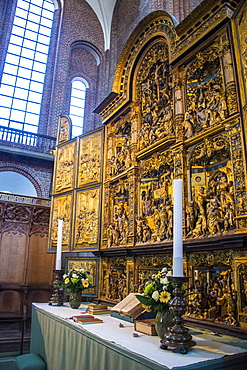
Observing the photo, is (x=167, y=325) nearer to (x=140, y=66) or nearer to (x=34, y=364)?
(x=34, y=364)

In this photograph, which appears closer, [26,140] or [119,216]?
[119,216]

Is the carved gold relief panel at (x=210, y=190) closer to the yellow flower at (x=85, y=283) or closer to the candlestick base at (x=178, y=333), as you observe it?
the candlestick base at (x=178, y=333)

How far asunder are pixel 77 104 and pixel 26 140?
13.5 ft

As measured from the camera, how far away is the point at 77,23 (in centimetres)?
1833

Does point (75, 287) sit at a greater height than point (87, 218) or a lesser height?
lesser

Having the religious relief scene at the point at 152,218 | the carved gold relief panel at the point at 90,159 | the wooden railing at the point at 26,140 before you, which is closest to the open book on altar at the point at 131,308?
the religious relief scene at the point at 152,218

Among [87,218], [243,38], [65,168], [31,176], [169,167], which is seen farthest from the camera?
[31,176]

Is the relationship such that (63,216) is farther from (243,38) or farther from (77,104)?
(77,104)

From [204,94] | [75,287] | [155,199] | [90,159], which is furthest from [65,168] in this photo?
[204,94]

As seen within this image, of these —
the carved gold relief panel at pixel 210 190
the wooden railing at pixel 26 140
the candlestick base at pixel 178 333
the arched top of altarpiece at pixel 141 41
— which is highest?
the wooden railing at pixel 26 140

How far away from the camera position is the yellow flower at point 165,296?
2.97 meters

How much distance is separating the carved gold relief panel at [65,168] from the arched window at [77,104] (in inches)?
371

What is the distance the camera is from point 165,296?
2994 millimetres

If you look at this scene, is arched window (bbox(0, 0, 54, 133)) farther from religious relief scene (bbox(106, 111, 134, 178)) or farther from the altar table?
the altar table
